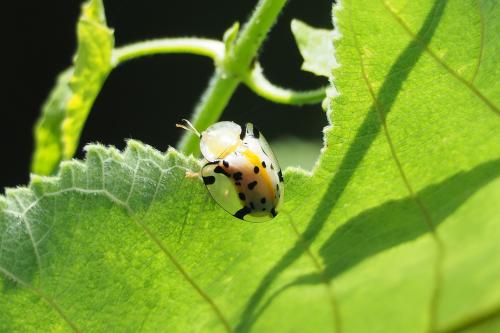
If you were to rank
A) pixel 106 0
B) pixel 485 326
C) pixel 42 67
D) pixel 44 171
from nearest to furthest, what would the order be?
1. pixel 485 326
2. pixel 44 171
3. pixel 106 0
4. pixel 42 67

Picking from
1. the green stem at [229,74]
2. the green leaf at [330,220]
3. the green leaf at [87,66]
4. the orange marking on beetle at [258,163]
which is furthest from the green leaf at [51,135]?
the green leaf at [330,220]

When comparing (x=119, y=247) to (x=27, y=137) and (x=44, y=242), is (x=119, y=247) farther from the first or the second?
(x=27, y=137)

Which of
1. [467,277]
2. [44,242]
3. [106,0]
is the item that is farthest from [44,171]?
[106,0]

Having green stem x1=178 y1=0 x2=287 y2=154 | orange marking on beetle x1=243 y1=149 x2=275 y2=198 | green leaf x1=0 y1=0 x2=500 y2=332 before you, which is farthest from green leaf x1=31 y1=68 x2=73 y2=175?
green leaf x1=0 y1=0 x2=500 y2=332

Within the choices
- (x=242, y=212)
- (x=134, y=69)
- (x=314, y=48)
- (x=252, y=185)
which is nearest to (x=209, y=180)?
(x=242, y=212)

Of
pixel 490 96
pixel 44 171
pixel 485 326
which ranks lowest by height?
pixel 485 326

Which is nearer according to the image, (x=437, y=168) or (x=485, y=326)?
(x=485, y=326)

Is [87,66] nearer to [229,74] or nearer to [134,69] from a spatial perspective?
[229,74]
